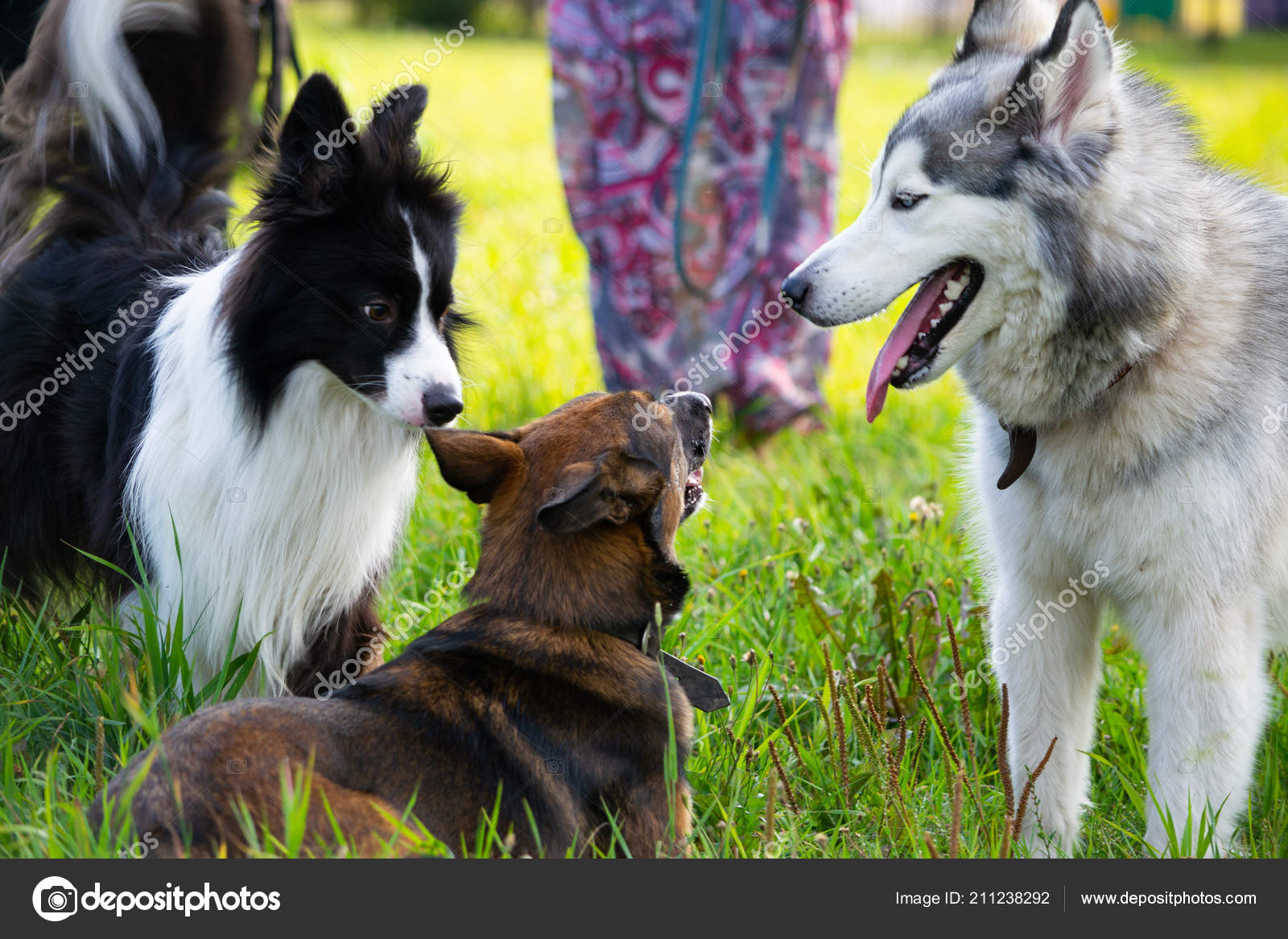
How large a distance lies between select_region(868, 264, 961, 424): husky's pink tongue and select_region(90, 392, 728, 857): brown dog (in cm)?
53

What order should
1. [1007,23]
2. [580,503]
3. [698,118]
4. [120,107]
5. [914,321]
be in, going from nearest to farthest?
[580,503], [914,321], [1007,23], [120,107], [698,118]

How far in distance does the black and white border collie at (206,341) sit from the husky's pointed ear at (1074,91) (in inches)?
58.0

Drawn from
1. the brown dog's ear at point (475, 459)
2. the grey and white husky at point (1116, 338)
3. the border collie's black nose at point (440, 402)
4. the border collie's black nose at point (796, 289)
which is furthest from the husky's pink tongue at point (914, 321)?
the border collie's black nose at point (440, 402)

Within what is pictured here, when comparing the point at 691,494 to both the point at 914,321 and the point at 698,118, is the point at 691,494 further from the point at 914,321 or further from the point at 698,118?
the point at 698,118

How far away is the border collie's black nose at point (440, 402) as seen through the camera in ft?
9.46

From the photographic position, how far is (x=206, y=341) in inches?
121

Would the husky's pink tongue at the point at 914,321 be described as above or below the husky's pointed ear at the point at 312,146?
below

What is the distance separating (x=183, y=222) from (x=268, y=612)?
4.54 feet

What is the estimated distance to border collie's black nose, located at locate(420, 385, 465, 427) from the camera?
2.88 meters

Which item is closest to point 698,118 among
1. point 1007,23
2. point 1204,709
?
point 1007,23

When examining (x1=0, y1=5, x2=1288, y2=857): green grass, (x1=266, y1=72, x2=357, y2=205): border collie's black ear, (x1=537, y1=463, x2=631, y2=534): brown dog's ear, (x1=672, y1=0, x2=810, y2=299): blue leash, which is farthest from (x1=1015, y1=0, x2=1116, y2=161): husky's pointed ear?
(x1=672, y1=0, x2=810, y2=299): blue leash

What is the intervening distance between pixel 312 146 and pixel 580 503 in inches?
45.9
